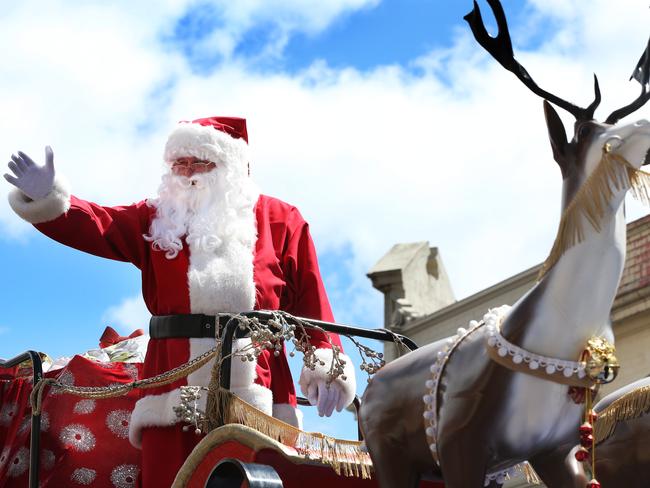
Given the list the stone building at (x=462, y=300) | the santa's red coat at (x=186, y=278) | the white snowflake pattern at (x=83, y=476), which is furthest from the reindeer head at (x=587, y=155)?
the stone building at (x=462, y=300)

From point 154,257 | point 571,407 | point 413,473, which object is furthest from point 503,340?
point 154,257

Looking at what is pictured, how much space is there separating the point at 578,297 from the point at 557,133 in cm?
51

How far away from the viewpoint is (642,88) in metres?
3.66

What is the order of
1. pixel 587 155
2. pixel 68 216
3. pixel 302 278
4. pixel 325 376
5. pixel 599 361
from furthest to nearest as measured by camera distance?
pixel 302 278 → pixel 68 216 → pixel 325 376 → pixel 587 155 → pixel 599 361

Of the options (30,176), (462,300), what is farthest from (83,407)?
(462,300)

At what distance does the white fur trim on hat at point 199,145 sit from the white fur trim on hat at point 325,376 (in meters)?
1.11

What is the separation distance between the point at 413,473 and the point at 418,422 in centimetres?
17

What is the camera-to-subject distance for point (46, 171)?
4.99 m

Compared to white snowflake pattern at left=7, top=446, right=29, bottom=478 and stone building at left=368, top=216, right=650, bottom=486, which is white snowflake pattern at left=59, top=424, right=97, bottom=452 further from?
stone building at left=368, top=216, right=650, bottom=486

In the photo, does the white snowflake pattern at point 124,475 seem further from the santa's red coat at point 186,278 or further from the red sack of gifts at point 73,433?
the santa's red coat at point 186,278

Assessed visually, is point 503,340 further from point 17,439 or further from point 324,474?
point 17,439

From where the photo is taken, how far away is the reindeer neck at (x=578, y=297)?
133 inches

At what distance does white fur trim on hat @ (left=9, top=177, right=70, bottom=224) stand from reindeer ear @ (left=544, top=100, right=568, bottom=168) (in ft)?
7.67

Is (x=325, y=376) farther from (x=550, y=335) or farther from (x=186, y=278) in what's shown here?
(x=550, y=335)
